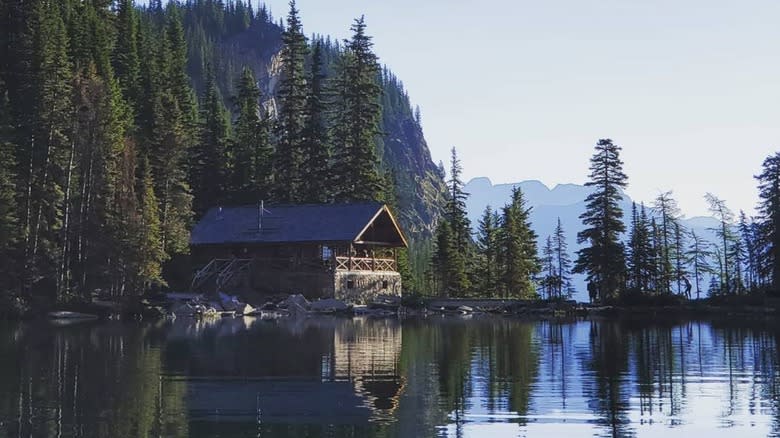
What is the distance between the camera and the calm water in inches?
647

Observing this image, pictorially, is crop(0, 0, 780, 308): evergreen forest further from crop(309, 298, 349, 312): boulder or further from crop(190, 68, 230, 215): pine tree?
crop(309, 298, 349, 312): boulder

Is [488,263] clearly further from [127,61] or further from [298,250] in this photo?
[127,61]

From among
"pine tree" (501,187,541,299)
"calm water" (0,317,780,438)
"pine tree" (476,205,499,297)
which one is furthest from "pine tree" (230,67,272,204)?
"calm water" (0,317,780,438)

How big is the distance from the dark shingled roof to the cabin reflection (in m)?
21.2

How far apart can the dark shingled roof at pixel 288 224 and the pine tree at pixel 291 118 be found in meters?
9.92

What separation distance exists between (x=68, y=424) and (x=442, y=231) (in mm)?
60810

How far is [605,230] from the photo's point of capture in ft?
217

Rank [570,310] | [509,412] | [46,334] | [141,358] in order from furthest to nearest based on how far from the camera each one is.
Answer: [570,310] < [46,334] < [141,358] < [509,412]

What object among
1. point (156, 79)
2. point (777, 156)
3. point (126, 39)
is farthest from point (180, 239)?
point (777, 156)

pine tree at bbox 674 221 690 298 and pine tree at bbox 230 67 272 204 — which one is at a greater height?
pine tree at bbox 230 67 272 204

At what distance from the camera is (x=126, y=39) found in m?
82.8

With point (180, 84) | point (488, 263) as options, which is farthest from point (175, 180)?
point (488, 263)

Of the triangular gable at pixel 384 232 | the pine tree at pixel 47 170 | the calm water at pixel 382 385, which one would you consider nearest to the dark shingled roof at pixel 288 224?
the triangular gable at pixel 384 232

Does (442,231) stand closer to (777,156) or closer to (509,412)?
(777,156)
